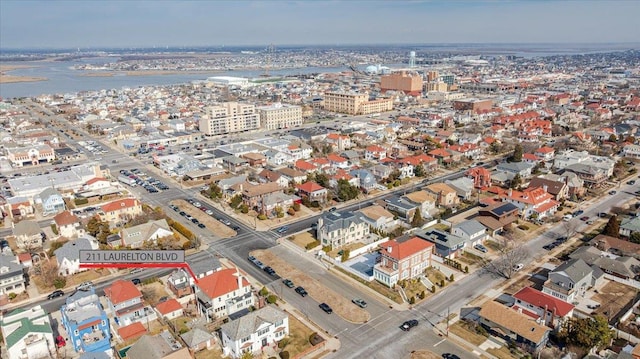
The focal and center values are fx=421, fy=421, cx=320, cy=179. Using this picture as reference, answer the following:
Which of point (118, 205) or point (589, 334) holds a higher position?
point (118, 205)

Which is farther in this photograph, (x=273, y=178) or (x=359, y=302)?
(x=273, y=178)

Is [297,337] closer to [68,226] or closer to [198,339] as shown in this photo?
[198,339]

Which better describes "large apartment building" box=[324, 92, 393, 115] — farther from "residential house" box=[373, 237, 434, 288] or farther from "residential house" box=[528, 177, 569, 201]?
"residential house" box=[373, 237, 434, 288]

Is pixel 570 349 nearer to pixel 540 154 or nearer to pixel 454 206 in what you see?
pixel 454 206

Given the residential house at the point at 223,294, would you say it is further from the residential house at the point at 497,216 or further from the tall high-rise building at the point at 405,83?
the tall high-rise building at the point at 405,83

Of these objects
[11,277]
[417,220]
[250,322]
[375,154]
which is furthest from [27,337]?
[375,154]

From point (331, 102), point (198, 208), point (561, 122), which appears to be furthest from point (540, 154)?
point (331, 102)
